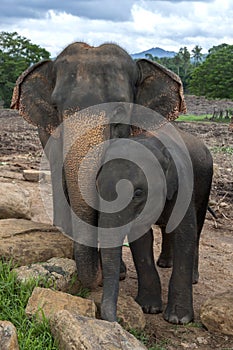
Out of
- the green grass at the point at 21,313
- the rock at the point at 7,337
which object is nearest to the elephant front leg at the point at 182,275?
the green grass at the point at 21,313

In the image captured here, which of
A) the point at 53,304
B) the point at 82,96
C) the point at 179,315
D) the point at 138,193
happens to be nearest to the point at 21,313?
the point at 53,304

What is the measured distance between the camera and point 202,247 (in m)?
4.64

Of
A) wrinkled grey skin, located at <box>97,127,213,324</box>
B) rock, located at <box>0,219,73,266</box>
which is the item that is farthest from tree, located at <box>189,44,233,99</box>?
rock, located at <box>0,219,73,266</box>

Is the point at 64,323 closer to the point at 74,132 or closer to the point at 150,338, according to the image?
the point at 150,338

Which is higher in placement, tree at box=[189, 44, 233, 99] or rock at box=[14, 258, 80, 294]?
rock at box=[14, 258, 80, 294]

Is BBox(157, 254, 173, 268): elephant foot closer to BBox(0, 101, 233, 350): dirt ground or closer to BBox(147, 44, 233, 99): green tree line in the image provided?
BBox(0, 101, 233, 350): dirt ground

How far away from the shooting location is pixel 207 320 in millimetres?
2977

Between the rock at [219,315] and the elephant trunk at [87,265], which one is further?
the rock at [219,315]

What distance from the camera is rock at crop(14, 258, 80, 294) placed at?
2912 millimetres

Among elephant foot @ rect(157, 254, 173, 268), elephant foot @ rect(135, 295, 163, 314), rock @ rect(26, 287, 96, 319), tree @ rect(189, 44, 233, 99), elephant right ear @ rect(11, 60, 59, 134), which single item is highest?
elephant right ear @ rect(11, 60, 59, 134)

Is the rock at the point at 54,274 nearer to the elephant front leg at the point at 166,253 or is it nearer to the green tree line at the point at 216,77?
the elephant front leg at the point at 166,253

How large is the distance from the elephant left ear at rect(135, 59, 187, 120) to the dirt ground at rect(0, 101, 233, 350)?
116 cm

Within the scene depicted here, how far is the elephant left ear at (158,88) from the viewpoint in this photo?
10.5 ft

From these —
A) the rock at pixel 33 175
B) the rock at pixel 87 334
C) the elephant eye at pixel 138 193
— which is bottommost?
the rock at pixel 33 175
